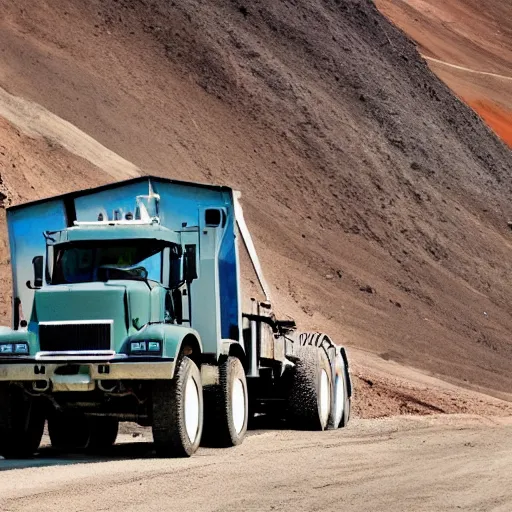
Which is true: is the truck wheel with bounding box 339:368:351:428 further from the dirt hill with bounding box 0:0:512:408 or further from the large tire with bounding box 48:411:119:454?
the dirt hill with bounding box 0:0:512:408

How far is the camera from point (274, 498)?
1052cm

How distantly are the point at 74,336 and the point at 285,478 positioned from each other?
3.43m

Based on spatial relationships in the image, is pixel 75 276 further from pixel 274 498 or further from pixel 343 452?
pixel 274 498

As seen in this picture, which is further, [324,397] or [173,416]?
[324,397]

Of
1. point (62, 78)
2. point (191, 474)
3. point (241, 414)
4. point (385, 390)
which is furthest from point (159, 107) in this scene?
point (191, 474)

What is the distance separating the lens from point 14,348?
1411cm

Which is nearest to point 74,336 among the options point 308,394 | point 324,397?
point 308,394

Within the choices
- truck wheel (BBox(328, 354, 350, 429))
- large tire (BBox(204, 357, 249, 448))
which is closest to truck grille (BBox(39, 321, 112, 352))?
large tire (BBox(204, 357, 249, 448))

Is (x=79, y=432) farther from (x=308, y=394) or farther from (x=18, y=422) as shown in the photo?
(x=308, y=394)

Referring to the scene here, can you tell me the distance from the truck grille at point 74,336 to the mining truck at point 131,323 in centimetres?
1

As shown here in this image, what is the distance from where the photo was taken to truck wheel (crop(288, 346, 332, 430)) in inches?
751

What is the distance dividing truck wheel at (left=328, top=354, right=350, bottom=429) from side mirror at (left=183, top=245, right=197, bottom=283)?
5.73 meters

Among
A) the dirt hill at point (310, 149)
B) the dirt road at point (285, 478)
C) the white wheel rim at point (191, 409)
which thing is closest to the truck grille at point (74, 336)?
the white wheel rim at point (191, 409)

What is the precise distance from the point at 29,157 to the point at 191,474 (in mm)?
19382
